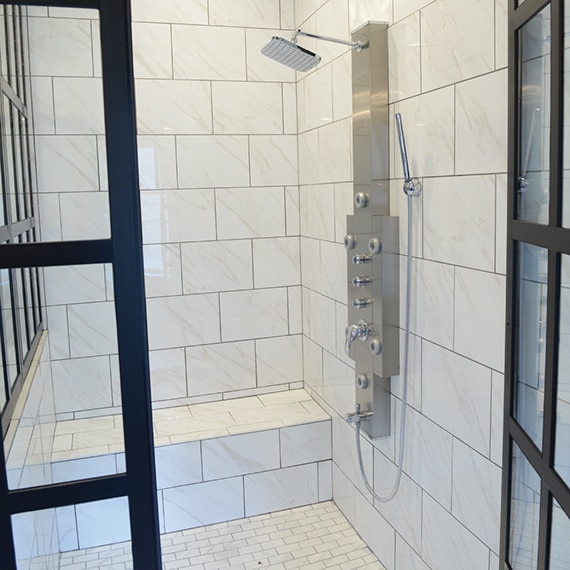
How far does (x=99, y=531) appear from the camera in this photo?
4.31 feet

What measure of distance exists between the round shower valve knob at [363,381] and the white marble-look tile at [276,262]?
3.31 feet

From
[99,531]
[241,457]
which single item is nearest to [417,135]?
[99,531]

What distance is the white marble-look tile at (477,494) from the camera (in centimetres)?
165

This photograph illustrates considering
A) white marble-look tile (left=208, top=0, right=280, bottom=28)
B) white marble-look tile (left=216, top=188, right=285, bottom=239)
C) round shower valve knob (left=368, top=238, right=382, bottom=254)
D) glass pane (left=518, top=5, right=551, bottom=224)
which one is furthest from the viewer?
white marble-look tile (left=216, top=188, right=285, bottom=239)

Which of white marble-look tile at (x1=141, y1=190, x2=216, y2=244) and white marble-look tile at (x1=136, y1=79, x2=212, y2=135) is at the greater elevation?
white marble-look tile at (x1=136, y1=79, x2=212, y2=135)

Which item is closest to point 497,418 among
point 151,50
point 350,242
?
point 350,242

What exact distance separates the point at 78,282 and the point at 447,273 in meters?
1.09

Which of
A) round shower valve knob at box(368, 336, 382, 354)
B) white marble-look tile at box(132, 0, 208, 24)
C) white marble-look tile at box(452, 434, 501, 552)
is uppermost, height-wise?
white marble-look tile at box(132, 0, 208, 24)

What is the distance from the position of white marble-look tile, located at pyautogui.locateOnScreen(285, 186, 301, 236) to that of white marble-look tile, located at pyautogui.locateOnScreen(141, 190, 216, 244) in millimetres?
409

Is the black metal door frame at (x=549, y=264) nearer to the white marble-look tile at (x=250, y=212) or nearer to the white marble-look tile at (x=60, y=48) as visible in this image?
the white marble-look tile at (x=60, y=48)

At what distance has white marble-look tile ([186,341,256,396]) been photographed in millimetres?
3146

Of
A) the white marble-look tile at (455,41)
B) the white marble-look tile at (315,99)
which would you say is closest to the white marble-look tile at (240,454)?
the white marble-look tile at (315,99)

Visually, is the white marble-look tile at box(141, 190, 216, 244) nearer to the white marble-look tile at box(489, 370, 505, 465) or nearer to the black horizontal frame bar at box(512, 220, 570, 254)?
the white marble-look tile at box(489, 370, 505, 465)

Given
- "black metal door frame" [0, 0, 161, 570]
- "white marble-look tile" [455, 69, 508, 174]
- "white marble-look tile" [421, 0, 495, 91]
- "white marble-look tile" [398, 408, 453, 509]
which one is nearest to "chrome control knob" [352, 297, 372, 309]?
"white marble-look tile" [398, 408, 453, 509]
